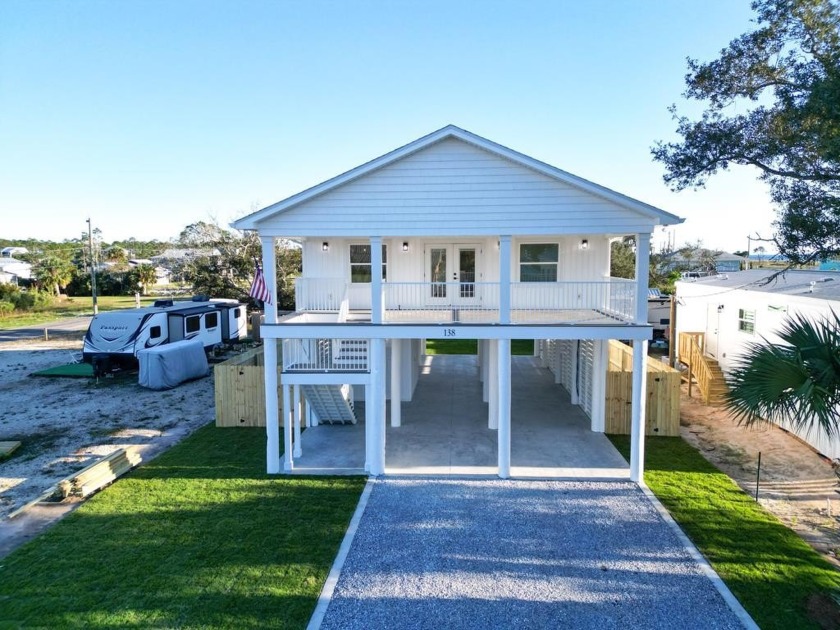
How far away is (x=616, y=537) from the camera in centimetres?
843

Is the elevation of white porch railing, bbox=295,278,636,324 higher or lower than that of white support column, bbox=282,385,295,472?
higher

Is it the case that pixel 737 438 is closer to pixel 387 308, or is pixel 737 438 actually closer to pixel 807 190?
pixel 807 190

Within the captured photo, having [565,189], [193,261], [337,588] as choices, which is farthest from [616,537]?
[193,261]

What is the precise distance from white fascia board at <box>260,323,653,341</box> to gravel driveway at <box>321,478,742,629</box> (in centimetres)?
313

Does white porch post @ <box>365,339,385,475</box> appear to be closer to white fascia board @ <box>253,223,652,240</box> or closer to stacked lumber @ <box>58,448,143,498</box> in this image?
white fascia board @ <box>253,223,652,240</box>

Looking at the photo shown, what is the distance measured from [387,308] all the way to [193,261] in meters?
24.2

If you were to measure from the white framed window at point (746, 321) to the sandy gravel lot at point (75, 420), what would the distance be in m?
17.4

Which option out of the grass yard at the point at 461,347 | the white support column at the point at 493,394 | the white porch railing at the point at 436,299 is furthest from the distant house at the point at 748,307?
the grass yard at the point at 461,347

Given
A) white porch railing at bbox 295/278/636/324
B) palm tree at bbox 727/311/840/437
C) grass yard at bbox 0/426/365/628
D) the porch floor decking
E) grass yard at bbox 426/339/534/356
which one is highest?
white porch railing at bbox 295/278/636/324

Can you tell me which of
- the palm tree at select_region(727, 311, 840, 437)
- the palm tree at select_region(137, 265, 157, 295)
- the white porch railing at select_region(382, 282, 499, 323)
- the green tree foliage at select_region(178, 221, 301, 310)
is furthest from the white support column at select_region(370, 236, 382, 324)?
the palm tree at select_region(137, 265, 157, 295)

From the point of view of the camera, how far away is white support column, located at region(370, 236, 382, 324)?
35.2 feet

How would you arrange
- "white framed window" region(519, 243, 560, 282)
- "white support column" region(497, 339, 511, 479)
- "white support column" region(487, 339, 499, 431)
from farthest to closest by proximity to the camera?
"white framed window" region(519, 243, 560, 282) < "white support column" region(487, 339, 499, 431) < "white support column" region(497, 339, 511, 479)

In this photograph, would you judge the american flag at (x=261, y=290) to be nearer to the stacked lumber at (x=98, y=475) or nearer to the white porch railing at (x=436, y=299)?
the white porch railing at (x=436, y=299)

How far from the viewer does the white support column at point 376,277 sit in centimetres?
1073
